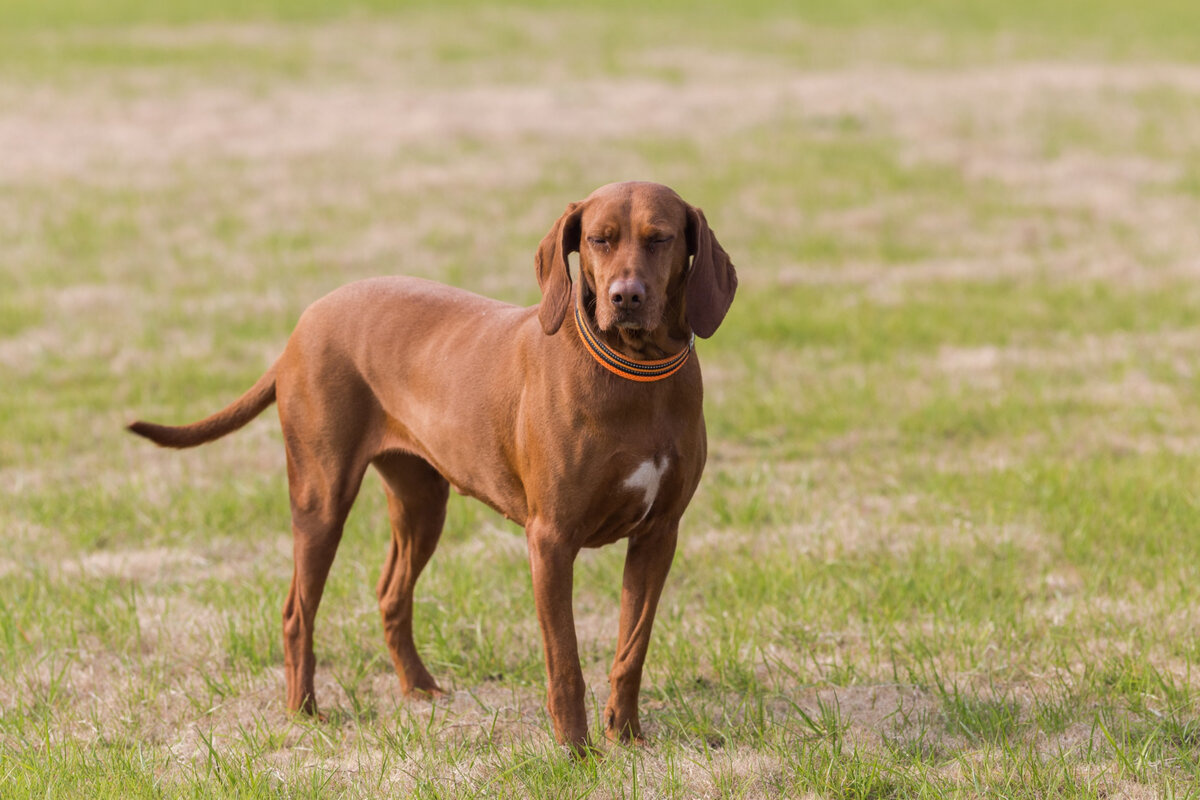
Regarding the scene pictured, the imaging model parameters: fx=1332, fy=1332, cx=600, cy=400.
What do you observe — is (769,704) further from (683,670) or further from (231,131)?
(231,131)

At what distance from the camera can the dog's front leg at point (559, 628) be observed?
399cm

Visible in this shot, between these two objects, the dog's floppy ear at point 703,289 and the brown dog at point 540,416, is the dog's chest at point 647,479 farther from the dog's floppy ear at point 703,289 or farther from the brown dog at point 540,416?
the dog's floppy ear at point 703,289

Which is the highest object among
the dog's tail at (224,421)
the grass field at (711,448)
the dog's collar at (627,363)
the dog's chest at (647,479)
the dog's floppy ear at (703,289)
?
the dog's floppy ear at (703,289)

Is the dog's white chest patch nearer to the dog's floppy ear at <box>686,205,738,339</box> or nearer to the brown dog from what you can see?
the brown dog

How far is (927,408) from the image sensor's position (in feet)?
26.4

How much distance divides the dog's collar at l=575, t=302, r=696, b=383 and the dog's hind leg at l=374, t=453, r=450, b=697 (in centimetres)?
116

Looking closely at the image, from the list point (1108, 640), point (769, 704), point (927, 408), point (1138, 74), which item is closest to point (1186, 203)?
point (927, 408)

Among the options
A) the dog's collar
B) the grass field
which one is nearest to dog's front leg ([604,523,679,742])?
the grass field

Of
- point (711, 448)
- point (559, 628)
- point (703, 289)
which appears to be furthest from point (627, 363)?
point (711, 448)

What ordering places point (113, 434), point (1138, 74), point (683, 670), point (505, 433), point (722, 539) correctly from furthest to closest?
point (1138, 74)
point (113, 434)
point (722, 539)
point (683, 670)
point (505, 433)

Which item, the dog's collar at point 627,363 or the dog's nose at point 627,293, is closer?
the dog's nose at point 627,293

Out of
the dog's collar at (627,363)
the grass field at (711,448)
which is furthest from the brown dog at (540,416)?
the grass field at (711,448)

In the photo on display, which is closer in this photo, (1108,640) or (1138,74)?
(1108,640)

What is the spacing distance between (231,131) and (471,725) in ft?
47.9
